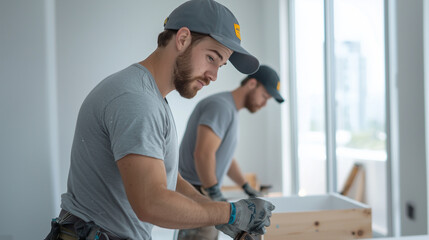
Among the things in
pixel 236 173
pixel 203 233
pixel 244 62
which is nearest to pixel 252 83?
pixel 236 173

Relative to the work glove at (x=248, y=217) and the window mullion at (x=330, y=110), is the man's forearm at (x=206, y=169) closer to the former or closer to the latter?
the work glove at (x=248, y=217)

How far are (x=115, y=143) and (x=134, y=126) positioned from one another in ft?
0.17

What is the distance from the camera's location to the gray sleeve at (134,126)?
2.42 ft

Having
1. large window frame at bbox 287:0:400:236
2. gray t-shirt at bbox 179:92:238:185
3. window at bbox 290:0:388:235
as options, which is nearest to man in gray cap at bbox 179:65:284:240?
gray t-shirt at bbox 179:92:238:185

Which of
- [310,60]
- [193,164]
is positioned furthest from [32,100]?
[310,60]

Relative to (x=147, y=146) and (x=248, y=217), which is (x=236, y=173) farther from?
(x=147, y=146)

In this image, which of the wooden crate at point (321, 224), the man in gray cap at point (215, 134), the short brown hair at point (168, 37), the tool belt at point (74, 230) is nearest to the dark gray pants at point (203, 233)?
the man in gray cap at point (215, 134)

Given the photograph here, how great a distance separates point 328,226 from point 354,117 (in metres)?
2.86

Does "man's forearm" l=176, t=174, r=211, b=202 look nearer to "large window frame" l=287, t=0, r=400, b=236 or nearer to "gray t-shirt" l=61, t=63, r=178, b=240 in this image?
"gray t-shirt" l=61, t=63, r=178, b=240

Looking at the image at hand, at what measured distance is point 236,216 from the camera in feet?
2.87

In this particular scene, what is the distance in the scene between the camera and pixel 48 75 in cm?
99

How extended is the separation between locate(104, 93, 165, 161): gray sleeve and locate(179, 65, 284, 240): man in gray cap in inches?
26.7

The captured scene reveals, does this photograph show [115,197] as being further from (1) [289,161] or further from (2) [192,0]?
(1) [289,161]

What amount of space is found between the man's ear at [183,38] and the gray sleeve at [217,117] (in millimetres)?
628
